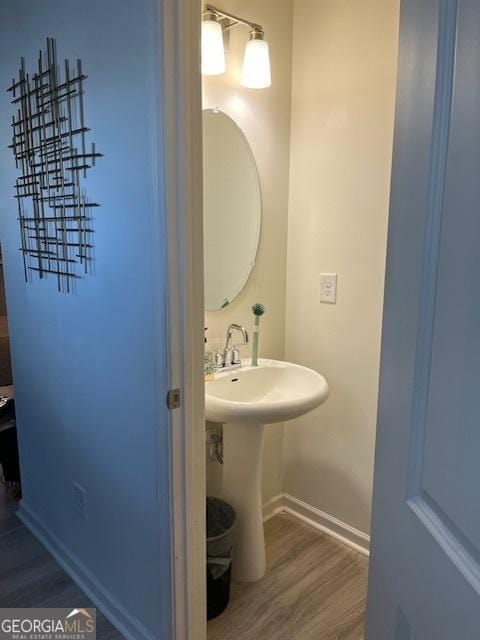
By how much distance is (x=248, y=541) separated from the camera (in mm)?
1883

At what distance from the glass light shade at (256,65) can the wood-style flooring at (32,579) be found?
2092 millimetres

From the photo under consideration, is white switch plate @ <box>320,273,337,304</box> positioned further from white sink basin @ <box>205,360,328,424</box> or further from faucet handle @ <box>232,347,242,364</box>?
faucet handle @ <box>232,347,242,364</box>

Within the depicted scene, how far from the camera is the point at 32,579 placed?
1876mm

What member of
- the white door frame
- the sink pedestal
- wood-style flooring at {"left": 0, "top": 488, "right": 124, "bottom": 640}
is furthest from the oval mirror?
wood-style flooring at {"left": 0, "top": 488, "right": 124, "bottom": 640}

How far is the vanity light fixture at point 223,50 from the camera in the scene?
68.2 inches

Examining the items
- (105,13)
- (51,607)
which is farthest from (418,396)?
(51,607)

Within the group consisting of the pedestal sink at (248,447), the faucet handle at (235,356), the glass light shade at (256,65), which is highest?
the glass light shade at (256,65)

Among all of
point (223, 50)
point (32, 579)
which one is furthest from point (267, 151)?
point (32, 579)

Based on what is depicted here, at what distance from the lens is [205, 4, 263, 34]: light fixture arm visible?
5.76 ft

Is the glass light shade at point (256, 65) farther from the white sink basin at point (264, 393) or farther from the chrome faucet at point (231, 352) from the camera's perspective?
the white sink basin at point (264, 393)

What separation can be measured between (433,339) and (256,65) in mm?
1627

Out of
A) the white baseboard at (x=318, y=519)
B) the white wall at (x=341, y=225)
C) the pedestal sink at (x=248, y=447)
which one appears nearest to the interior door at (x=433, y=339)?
the pedestal sink at (x=248, y=447)

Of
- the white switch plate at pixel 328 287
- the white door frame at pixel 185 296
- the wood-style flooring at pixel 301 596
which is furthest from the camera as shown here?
the white switch plate at pixel 328 287

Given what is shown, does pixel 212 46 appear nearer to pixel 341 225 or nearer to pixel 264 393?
pixel 341 225
